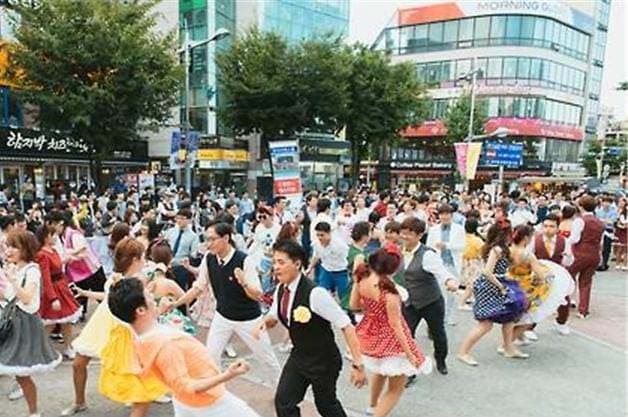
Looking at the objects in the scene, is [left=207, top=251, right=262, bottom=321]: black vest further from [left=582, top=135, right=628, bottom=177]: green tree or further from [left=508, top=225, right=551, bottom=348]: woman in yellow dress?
[left=582, top=135, right=628, bottom=177]: green tree

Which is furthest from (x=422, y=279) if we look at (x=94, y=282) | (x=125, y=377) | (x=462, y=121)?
(x=462, y=121)

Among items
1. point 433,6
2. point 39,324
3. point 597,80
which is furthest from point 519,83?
point 39,324

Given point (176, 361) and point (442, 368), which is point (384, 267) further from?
point (442, 368)

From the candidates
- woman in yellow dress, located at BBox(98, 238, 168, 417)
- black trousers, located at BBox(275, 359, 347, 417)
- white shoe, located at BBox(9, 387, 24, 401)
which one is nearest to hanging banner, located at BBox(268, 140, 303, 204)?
white shoe, located at BBox(9, 387, 24, 401)

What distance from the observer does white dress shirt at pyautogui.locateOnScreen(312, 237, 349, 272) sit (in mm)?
6734

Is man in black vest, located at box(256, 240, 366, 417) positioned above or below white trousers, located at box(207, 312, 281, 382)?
above

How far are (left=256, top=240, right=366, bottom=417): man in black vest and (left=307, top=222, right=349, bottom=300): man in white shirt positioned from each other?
9.83 feet

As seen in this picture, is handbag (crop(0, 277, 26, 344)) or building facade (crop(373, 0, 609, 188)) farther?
building facade (crop(373, 0, 609, 188))

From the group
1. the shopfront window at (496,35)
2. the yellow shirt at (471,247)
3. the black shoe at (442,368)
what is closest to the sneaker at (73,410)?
the black shoe at (442,368)

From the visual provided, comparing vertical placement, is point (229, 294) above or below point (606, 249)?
above

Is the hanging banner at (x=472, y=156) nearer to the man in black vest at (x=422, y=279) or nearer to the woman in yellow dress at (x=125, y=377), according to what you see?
the man in black vest at (x=422, y=279)

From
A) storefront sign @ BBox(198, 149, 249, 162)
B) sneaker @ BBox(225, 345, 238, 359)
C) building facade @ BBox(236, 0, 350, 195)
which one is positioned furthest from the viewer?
building facade @ BBox(236, 0, 350, 195)

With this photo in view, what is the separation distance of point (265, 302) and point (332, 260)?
5.25ft

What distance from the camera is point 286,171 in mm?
10570
